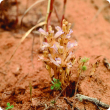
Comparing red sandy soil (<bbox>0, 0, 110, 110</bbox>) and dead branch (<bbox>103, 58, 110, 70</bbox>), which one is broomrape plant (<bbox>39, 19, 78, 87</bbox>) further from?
dead branch (<bbox>103, 58, 110, 70</bbox>)

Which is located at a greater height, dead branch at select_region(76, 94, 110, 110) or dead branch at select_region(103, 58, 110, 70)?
dead branch at select_region(103, 58, 110, 70)

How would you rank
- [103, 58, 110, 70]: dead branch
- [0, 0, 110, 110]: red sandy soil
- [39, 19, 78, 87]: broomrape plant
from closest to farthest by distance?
[39, 19, 78, 87]: broomrape plant → [0, 0, 110, 110]: red sandy soil → [103, 58, 110, 70]: dead branch

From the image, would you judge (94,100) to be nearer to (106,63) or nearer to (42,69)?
(106,63)

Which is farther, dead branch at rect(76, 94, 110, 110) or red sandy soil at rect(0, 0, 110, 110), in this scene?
red sandy soil at rect(0, 0, 110, 110)

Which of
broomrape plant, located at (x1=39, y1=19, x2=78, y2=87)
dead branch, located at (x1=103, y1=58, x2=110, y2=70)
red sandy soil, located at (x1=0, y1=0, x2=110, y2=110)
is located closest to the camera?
broomrape plant, located at (x1=39, y1=19, x2=78, y2=87)

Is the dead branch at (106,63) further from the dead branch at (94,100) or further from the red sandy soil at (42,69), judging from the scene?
the dead branch at (94,100)

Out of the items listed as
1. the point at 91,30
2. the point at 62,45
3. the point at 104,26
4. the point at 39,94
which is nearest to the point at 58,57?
the point at 62,45

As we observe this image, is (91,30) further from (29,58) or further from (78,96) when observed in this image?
(78,96)

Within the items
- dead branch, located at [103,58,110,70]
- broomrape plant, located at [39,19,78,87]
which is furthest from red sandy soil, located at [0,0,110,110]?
broomrape plant, located at [39,19,78,87]
